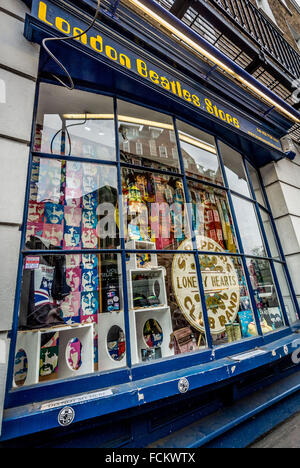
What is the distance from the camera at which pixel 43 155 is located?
189 centimetres

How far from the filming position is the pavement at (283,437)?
1714mm

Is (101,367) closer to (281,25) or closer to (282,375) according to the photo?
(282,375)

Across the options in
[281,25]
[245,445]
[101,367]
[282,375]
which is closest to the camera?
[245,445]

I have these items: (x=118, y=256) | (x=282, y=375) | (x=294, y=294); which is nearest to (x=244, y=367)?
(x=282, y=375)

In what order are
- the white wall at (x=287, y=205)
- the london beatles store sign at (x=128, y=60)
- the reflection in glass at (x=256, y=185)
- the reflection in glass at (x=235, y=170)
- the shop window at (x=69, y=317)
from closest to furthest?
1. the shop window at (x=69, y=317)
2. the london beatles store sign at (x=128, y=60)
3. the reflection in glass at (x=235, y=170)
4. the white wall at (x=287, y=205)
5. the reflection in glass at (x=256, y=185)

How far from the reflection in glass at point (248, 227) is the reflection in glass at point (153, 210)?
0.92 metres

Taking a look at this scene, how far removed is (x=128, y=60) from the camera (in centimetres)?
221

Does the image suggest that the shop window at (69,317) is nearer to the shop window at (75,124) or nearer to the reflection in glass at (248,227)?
the shop window at (75,124)

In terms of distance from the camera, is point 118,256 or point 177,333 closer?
point 118,256

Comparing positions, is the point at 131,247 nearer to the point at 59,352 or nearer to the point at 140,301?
the point at 140,301

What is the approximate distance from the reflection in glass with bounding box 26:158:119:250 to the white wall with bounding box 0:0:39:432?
46cm

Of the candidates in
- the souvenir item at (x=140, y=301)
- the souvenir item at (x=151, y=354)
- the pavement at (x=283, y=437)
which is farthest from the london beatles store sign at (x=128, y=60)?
the pavement at (x=283, y=437)

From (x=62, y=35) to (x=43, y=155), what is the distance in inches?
42.2

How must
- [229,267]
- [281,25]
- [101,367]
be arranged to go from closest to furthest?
1. [101,367]
2. [229,267]
3. [281,25]
